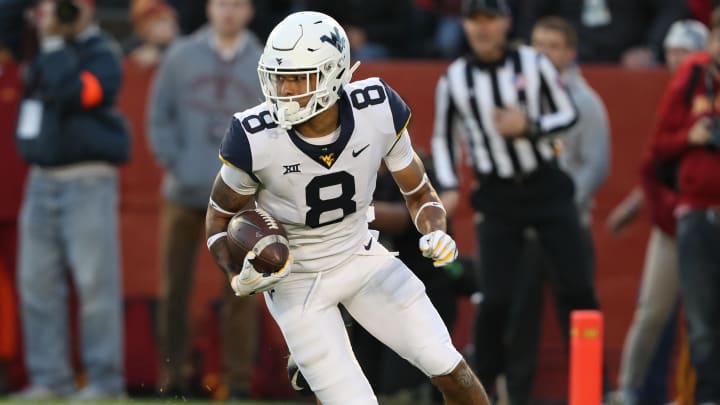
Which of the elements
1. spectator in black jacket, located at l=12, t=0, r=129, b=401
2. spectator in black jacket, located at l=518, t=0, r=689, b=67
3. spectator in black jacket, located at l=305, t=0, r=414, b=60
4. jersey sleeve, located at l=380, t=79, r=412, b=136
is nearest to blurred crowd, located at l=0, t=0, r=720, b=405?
spectator in black jacket, located at l=12, t=0, r=129, b=401

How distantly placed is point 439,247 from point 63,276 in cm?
362

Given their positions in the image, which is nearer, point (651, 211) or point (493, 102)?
point (493, 102)

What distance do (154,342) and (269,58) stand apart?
154 inches

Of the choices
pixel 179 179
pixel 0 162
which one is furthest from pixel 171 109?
pixel 0 162

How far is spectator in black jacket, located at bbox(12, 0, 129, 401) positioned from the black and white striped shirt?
1935 mm

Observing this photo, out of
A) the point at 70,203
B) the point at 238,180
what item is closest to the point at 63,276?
the point at 70,203

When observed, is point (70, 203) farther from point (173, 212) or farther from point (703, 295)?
point (703, 295)

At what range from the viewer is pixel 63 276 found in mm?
8359

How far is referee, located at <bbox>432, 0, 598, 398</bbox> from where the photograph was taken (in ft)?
24.1

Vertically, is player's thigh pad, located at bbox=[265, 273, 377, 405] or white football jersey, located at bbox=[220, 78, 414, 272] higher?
white football jersey, located at bbox=[220, 78, 414, 272]

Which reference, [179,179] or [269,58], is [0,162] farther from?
[269,58]

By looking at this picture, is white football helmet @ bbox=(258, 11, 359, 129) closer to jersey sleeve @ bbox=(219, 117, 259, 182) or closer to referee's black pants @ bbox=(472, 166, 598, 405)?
jersey sleeve @ bbox=(219, 117, 259, 182)

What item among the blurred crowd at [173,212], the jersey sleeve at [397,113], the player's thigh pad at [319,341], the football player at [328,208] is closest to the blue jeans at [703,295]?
the blurred crowd at [173,212]

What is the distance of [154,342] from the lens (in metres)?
8.86
